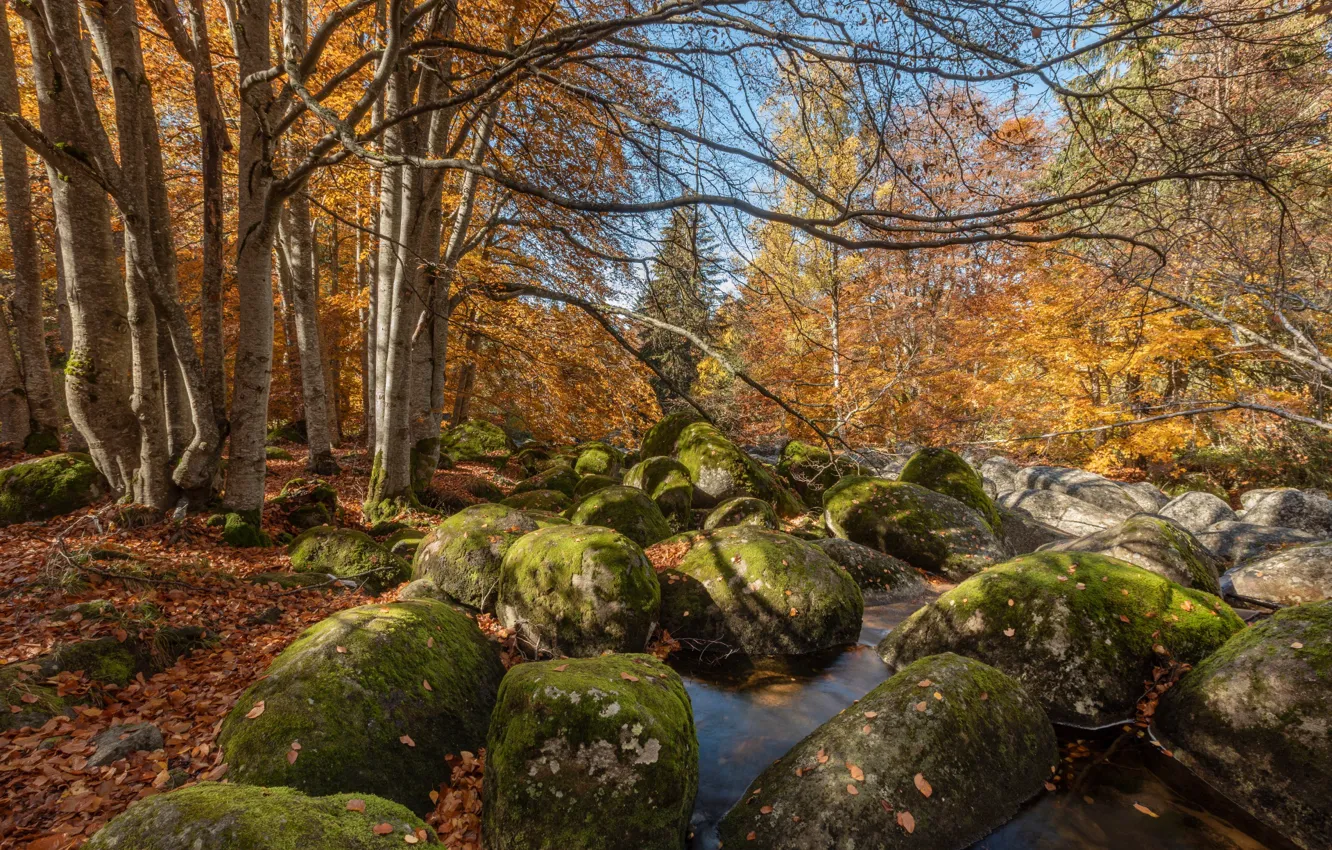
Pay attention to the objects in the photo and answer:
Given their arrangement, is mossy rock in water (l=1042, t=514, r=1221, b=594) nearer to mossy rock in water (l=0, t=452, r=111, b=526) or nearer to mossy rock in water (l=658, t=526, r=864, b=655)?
mossy rock in water (l=658, t=526, r=864, b=655)

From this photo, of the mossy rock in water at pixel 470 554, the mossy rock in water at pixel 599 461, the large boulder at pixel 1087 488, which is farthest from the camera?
the mossy rock in water at pixel 599 461

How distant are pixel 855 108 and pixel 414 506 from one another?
7702 millimetres

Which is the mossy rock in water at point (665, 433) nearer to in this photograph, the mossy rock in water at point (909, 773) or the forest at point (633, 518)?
the forest at point (633, 518)

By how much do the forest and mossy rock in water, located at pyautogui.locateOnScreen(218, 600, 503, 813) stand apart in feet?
0.07

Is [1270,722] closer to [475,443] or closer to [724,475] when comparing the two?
[724,475]

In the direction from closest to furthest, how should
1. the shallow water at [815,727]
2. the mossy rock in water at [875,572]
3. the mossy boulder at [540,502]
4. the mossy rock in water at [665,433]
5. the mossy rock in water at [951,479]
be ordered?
the shallow water at [815,727], the mossy rock in water at [875,572], the mossy boulder at [540,502], the mossy rock in water at [951,479], the mossy rock in water at [665,433]

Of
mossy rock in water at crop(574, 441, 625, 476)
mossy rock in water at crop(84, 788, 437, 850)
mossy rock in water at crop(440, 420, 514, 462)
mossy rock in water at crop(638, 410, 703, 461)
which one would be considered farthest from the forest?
mossy rock in water at crop(440, 420, 514, 462)

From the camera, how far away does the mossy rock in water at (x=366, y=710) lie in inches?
112

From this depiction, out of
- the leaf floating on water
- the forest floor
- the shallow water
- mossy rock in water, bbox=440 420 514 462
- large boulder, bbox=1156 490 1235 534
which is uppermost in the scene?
mossy rock in water, bbox=440 420 514 462

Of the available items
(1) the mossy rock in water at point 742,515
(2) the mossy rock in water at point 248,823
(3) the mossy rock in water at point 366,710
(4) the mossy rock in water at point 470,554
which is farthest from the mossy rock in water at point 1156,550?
(2) the mossy rock in water at point 248,823

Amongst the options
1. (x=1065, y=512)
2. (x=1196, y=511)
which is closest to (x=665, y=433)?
(x=1065, y=512)

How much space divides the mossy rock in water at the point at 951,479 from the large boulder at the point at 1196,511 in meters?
3.56

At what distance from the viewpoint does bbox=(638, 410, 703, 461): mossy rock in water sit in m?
12.5

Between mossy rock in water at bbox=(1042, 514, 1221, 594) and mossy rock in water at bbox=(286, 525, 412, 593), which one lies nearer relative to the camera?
mossy rock in water at bbox=(286, 525, 412, 593)
